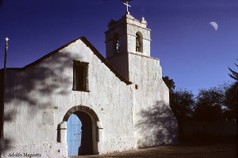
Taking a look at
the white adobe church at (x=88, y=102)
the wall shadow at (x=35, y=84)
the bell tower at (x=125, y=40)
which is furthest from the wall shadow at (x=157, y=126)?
the wall shadow at (x=35, y=84)

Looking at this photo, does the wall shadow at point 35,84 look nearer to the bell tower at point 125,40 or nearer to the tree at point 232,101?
the bell tower at point 125,40

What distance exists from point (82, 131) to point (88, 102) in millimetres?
1661

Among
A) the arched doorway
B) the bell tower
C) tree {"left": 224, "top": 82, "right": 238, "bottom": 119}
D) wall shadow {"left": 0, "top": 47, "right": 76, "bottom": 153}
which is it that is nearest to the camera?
wall shadow {"left": 0, "top": 47, "right": 76, "bottom": 153}

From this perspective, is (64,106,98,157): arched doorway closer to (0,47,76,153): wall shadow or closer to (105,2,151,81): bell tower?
(0,47,76,153): wall shadow

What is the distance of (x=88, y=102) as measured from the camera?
50.4 feet

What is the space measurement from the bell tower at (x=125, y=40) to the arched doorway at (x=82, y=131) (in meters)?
4.85

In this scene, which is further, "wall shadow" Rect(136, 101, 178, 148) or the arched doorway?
"wall shadow" Rect(136, 101, 178, 148)

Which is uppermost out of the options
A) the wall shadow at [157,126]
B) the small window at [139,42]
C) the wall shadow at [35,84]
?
the small window at [139,42]

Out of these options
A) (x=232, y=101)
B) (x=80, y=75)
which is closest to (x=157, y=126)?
(x=80, y=75)

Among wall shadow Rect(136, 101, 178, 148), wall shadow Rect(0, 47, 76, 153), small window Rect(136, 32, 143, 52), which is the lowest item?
wall shadow Rect(136, 101, 178, 148)

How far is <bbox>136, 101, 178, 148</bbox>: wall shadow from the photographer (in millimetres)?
18969

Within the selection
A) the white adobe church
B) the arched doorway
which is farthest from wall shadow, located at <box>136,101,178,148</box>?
the arched doorway

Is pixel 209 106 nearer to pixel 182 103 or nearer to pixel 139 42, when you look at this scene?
pixel 182 103

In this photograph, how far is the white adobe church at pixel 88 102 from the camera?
516 inches
